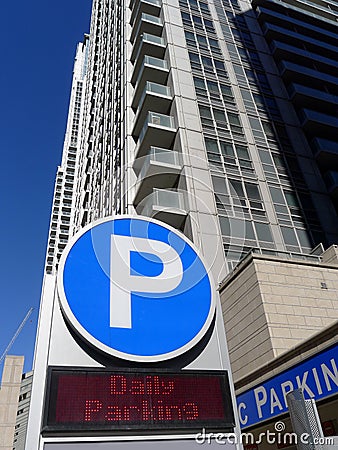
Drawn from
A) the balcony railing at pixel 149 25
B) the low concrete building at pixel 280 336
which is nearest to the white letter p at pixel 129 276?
the low concrete building at pixel 280 336

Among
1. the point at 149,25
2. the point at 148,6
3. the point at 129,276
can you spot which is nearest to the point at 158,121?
the point at 149,25

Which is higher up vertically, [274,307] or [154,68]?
[154,68]

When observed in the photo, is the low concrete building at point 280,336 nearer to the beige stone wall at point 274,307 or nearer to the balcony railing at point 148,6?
the beige stone wall at point 274,307

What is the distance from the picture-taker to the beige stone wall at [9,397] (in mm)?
25359

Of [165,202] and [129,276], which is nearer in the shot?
[129,276]

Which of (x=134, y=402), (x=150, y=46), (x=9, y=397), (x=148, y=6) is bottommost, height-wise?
(x=134, y=402)

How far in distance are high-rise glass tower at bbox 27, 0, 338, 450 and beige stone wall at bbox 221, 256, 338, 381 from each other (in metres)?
3.51

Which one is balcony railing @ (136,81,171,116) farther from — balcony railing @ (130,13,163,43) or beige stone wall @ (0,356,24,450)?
beige stone wall @ (0,356,24,450)

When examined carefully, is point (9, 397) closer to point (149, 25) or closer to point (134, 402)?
point (134, 402)

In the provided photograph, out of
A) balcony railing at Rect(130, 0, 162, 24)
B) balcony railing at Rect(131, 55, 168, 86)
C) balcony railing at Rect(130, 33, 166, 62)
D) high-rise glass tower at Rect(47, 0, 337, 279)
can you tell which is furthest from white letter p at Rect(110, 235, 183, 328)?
balcony railing at Rect(130, 0, 162, 24)

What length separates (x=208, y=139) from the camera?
22.5m

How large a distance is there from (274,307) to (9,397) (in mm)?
23020

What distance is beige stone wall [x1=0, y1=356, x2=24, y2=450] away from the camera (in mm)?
25359

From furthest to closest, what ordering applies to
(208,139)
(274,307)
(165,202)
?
(208,139) → (165,202) → (274,307)
